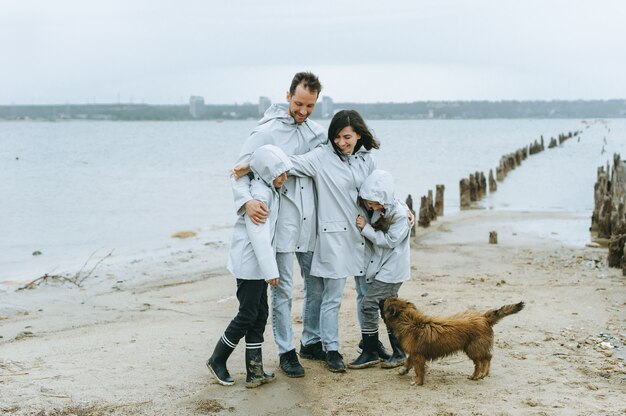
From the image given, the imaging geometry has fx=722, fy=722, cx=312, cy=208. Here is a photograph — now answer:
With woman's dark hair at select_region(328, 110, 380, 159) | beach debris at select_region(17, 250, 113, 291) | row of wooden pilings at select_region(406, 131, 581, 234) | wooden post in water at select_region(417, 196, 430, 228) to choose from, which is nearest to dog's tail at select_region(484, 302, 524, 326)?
woman's dark hair at select_region(328, 110, 380, 159)

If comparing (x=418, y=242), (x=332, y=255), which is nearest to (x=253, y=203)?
(x=332, y=255)

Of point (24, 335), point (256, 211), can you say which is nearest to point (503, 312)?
point (256, 211)

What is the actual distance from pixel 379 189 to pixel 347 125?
A: 548mm

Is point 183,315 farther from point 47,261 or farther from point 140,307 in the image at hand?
point 47,261

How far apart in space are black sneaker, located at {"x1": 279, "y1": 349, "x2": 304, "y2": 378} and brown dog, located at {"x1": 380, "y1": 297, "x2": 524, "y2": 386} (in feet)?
2.65

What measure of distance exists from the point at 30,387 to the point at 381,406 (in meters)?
2.66

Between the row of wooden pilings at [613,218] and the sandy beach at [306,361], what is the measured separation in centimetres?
33

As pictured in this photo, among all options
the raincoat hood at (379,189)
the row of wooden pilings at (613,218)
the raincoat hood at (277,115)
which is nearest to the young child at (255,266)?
the raincoat hood at (277,115)

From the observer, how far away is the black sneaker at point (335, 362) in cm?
566

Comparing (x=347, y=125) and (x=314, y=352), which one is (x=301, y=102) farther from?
(x=314, y=352)

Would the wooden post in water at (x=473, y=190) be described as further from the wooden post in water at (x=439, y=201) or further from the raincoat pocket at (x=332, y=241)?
the raincoat pocket at (x=332, y=241)

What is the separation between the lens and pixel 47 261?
47.9 ft

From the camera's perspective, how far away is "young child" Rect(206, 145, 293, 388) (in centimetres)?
517

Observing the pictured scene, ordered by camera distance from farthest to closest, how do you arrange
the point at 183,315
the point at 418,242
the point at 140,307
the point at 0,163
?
the point at 0,163, the point at 418,242, the point at 140,307, the point at 183,315
